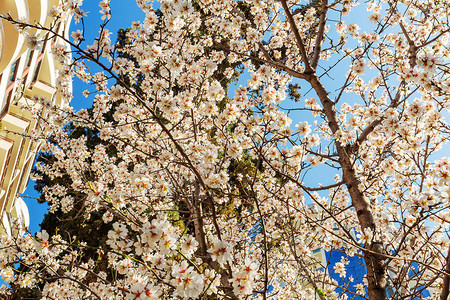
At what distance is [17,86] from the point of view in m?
7.68

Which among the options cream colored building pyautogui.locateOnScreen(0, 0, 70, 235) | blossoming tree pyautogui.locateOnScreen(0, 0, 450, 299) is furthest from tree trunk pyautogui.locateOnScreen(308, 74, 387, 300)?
cream colored building pyautogui.locateOnScreen(0, 0, 70, 235)

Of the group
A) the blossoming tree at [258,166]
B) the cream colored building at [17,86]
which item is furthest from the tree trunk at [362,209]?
the cream colored building at [17,86]

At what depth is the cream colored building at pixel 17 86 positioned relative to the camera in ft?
19.7

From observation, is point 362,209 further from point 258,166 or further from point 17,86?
point 17,86

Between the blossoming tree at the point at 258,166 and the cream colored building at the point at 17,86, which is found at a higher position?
the cream colored building at the point at 17,86

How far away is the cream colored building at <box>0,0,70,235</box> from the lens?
600cm

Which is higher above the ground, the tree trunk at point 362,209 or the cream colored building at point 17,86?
the cream colored building at point 17,86

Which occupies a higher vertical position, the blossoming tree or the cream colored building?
the cream colored building

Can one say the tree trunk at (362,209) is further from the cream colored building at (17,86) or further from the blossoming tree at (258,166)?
the cream colored building at (17,86)

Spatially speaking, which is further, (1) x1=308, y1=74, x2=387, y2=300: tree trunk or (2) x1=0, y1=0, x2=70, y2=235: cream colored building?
(2) x1=0, y1=0, x2=70, y2=235: cream colored building

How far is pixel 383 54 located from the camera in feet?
17.3

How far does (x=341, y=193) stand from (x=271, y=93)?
104 inches

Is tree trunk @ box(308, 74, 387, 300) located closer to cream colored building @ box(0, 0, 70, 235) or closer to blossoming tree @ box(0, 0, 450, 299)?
blossoming tree @ box(0, 0, 450, 299)

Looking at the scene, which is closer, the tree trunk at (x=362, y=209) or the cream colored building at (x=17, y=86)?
the tree trunk at (x=362, y=209)
